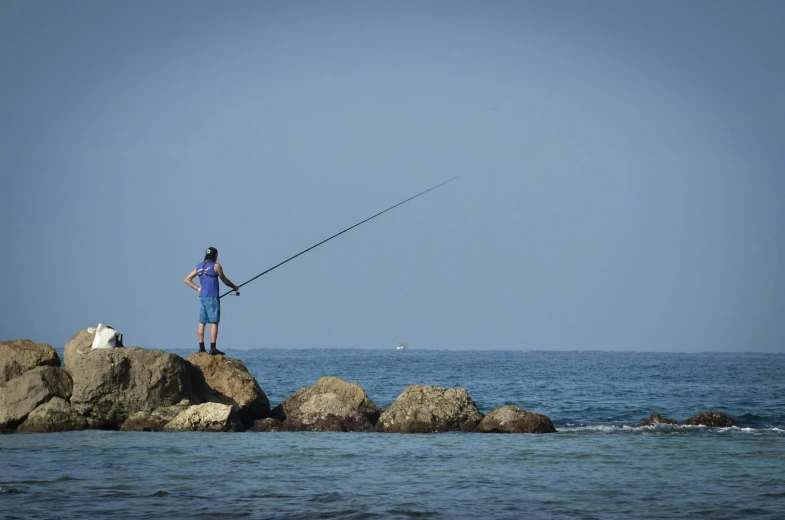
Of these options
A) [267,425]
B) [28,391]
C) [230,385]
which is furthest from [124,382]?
[267,425]

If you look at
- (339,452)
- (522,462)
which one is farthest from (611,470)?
(339,452)

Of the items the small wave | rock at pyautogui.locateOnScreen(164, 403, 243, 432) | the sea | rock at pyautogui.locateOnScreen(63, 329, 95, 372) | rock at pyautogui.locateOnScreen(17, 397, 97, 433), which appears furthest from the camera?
the small wave

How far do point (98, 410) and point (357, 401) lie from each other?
506 cm

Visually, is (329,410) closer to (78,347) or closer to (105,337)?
(105,337)

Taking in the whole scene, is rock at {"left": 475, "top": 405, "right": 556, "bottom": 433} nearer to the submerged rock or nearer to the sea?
the sea

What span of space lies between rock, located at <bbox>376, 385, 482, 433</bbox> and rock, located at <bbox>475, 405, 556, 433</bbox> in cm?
30

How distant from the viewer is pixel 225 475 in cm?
1286

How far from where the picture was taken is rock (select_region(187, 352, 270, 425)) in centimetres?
1794

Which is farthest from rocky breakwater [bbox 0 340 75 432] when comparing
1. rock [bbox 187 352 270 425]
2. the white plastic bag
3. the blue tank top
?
the blue tank top

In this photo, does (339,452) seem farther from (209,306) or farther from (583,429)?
(583,429)

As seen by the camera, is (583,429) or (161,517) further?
(583,429)

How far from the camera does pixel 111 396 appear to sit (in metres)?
16.8

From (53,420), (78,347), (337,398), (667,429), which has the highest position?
(78,347)

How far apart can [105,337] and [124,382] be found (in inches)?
47.0
